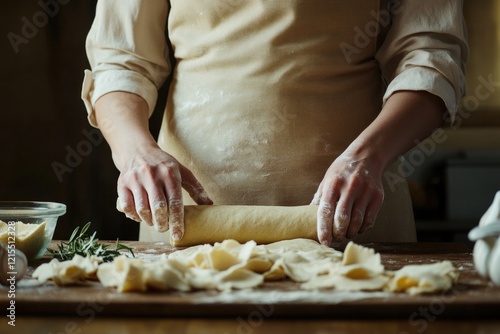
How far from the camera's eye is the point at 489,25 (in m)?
3.87

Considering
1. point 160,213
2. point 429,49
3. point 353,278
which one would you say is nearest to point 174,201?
point 160,213

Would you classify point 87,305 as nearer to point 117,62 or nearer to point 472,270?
point 472,270

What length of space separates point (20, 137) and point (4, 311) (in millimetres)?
2089

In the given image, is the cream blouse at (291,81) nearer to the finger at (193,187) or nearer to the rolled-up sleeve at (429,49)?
the rolled-up sleeve at (429,49)

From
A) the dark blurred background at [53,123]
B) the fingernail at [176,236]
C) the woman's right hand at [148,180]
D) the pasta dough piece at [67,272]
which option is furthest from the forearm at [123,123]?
the dark blurred background at [53,123]

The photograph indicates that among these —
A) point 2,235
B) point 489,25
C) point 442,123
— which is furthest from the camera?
point 489,25

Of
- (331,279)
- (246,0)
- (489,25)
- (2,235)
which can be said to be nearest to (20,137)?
(246,0)

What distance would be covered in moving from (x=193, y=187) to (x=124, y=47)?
20.4 inches

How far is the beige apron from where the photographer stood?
1.79 metres

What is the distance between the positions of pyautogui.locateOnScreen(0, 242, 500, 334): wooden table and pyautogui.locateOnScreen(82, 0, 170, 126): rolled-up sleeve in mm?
976

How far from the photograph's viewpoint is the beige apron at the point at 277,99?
1.79m

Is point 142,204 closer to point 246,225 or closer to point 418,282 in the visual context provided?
point 246,225

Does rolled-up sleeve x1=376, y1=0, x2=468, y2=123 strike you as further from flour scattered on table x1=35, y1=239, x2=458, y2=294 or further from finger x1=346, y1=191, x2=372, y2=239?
flour scattered on table x1=35, y1=239, x2=458, y2=294

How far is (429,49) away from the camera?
5.86 ft
